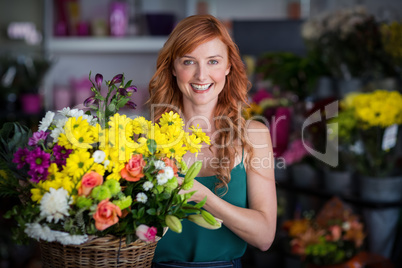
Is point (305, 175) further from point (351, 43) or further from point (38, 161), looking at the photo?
point (38, 161)

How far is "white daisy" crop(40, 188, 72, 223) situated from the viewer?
75 cm

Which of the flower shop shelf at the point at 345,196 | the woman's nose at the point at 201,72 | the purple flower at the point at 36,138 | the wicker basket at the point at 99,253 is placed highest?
the woman's nose at the point at 201,72

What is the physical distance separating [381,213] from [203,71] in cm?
140

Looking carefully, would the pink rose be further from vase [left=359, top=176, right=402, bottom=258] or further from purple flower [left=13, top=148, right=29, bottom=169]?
vase [left=359, top=176, right=402, bottom=258]

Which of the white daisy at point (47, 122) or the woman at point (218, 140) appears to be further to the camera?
the woman at point (218, 140)

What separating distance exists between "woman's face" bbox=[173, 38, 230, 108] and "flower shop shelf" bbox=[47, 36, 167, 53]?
2280 millimetres

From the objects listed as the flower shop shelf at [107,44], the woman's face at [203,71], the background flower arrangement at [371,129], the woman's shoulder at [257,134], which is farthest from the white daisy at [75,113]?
the flower shop shelf at [107,44]

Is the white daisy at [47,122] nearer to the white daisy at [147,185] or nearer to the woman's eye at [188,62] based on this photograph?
the white daisy at [147,185]

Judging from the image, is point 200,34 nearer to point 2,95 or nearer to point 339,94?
point 339,94

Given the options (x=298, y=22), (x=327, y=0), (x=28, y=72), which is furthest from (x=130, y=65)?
(x=327, y=0)

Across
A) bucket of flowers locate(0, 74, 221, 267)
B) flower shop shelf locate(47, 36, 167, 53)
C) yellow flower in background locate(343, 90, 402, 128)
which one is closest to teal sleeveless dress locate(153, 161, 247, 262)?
bucket of flowers locate(0, 74, 221, 267)

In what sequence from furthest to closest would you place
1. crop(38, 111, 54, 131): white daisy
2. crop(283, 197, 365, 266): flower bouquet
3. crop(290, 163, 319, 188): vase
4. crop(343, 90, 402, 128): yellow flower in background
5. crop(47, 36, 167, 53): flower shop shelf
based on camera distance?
crop(47, 36, 167, 53): flower shop shelf < crop(290, 163, 319, 188): vase < crop(283, 197, 365, 266): flower bouquet < crop(343, 90, 402, 128): yellow flower in background < crop(38, 111, 54, 131): white daisy

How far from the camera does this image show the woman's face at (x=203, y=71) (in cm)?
113

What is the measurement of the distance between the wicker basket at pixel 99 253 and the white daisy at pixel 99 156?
0.13 meters
